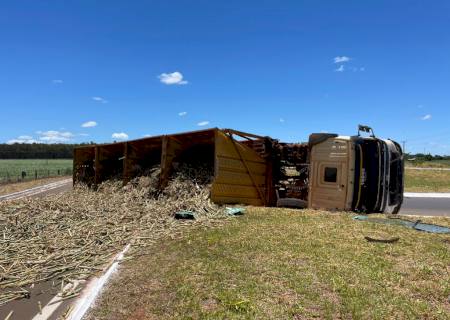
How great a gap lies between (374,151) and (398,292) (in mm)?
7637

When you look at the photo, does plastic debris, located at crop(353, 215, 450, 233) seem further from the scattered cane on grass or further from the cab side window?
the scattered cane on grass

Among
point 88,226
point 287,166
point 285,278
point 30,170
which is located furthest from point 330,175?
point 30,170

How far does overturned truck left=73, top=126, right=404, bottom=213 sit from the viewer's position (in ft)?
38.8

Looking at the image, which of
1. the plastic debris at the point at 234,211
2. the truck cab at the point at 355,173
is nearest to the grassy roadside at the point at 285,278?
the plastic debris at the point at 234,211

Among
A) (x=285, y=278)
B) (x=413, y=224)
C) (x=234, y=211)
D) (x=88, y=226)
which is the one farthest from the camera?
(x=234, y=211)

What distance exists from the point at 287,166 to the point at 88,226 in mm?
7359

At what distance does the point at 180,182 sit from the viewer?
12.8 metres

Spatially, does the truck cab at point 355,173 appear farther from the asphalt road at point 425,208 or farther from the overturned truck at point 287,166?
the asphalt road at point 425,208

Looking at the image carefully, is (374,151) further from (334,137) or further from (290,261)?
(290,261)

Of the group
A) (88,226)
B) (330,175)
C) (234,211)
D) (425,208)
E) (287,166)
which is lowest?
(88,226)

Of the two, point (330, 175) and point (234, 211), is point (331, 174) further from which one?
point (234, 211)

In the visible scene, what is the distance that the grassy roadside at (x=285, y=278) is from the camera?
4512 millimetres

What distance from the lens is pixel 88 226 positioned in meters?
9.50

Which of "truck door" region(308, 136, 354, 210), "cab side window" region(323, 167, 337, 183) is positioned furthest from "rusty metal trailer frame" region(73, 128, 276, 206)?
"cab side window" region(323, 167, 337, 183)
